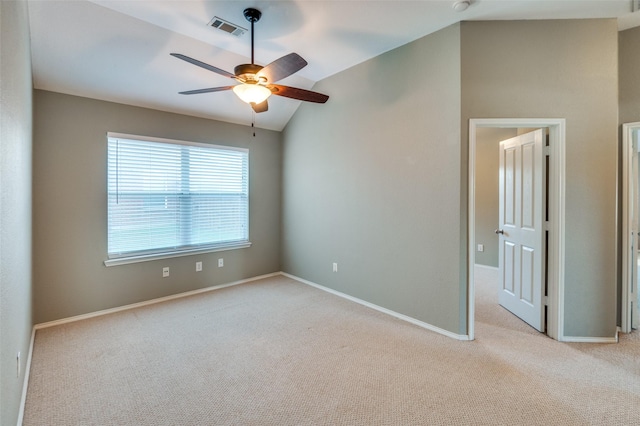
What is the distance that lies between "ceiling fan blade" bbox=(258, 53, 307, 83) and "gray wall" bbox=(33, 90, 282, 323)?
229 centimetres

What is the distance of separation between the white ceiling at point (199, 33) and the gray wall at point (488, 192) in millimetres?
2844

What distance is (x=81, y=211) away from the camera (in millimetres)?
3236

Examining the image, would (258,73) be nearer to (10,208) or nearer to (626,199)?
(10,208)

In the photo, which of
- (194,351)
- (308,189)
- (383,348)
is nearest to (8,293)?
(194,351)

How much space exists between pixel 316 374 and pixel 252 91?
2.24 m

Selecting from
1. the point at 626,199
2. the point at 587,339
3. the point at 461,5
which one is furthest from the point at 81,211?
the point at 626,199

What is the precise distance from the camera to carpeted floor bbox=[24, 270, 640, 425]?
1.84 meters

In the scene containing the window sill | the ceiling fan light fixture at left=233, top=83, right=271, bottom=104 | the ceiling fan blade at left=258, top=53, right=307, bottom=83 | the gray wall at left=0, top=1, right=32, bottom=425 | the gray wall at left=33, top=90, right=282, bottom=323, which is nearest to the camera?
the gray wall at left=0, top=1, right=32, bottom=425

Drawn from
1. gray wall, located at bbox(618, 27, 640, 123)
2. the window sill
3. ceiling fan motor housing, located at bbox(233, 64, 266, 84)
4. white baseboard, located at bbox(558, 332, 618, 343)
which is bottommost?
white baseboard, located at bbox(558, 332, 618, 343)

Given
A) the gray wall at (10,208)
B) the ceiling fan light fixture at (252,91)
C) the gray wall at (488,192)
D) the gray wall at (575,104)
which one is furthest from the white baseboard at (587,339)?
the gray wall at (10,208)

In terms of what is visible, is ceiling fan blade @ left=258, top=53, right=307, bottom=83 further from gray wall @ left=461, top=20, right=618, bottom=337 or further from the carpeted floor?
the carpeted floor

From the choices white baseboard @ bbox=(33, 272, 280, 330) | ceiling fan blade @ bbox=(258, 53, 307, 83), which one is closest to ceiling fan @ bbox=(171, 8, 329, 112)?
ceiling fan blade @ bbox=(258, 53, 307, 83)

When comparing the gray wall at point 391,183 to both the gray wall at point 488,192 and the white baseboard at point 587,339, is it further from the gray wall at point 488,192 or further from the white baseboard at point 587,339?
the gray wall at point 488,192

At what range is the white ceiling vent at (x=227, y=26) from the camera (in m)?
2.61
